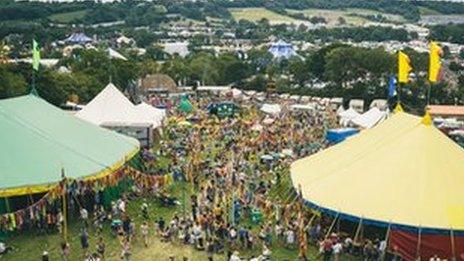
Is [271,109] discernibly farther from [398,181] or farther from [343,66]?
[398,181]

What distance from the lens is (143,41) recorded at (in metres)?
156

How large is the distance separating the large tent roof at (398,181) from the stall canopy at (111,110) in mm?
15407

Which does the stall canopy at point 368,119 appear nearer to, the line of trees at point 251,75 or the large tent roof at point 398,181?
the large tent roof at point 398,181

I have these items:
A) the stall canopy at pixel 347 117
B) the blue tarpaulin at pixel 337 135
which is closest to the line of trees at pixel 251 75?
the stall canopy at pixel 347 117

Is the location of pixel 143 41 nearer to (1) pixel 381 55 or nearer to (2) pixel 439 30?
(2) pixel 439 30

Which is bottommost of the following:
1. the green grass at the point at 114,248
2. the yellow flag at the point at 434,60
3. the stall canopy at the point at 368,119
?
the stall canopy at the point at 368,119

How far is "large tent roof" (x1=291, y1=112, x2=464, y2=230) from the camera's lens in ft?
65.6

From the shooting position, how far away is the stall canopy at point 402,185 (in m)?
19.5

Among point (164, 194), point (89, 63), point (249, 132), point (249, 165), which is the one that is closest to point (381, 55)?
point (89, 63)

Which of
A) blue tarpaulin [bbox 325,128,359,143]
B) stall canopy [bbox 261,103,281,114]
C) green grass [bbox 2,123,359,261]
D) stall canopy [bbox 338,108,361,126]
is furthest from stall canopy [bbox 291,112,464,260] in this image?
stall canopy [bbox 261,103,281,114]

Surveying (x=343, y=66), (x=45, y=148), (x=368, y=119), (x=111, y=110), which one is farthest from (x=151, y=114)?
(x=343, y=66)

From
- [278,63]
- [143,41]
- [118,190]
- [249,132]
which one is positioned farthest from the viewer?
[143,41]

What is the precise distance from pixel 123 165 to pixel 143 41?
132661 mm

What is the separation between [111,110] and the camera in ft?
126
